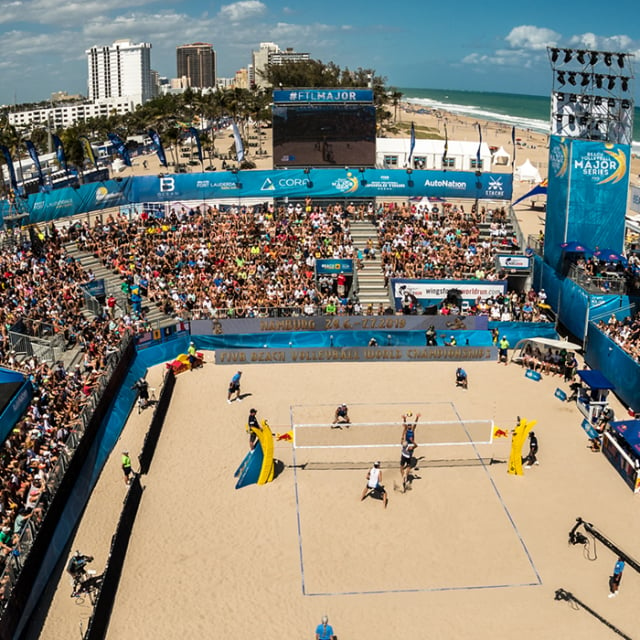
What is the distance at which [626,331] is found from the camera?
87.0ft

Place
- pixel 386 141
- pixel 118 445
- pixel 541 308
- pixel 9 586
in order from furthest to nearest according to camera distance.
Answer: pixel 386 141, pixel 541 308, pixel 118 445, pixel 9 586

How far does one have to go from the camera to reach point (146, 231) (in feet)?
120

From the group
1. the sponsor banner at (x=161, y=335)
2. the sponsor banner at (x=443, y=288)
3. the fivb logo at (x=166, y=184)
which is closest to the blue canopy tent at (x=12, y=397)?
the sponsor banner at (x=161, y=335)

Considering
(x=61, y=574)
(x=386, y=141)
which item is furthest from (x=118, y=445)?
(x=386, y=141)

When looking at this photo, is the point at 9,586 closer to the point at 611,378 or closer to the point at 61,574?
the point at 61,574

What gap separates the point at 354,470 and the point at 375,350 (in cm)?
922

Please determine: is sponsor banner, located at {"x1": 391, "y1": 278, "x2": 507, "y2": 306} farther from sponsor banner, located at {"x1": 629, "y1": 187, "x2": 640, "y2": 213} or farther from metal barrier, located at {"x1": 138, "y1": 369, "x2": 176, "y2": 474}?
metal barrier, located at {"x1": 138, "y1": 369, "x2": 176, "y2": 474}

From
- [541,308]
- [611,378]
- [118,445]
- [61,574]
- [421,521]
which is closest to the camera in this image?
[61,574]

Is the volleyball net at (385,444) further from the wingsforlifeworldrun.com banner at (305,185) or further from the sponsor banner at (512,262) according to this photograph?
the wingsforlifeworldrun.com banner at (305,185)

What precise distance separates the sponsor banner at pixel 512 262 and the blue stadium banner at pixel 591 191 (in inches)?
99.2

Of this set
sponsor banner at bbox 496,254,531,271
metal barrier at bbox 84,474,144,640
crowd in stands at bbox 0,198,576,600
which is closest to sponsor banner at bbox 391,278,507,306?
crowd in stands at bbox 0,198,576,600

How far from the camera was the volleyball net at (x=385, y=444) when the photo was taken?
20.6 m

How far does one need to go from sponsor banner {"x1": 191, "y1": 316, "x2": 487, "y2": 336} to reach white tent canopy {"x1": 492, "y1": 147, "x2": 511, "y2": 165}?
45.0 meters

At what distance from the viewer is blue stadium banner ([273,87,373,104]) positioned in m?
39.8
